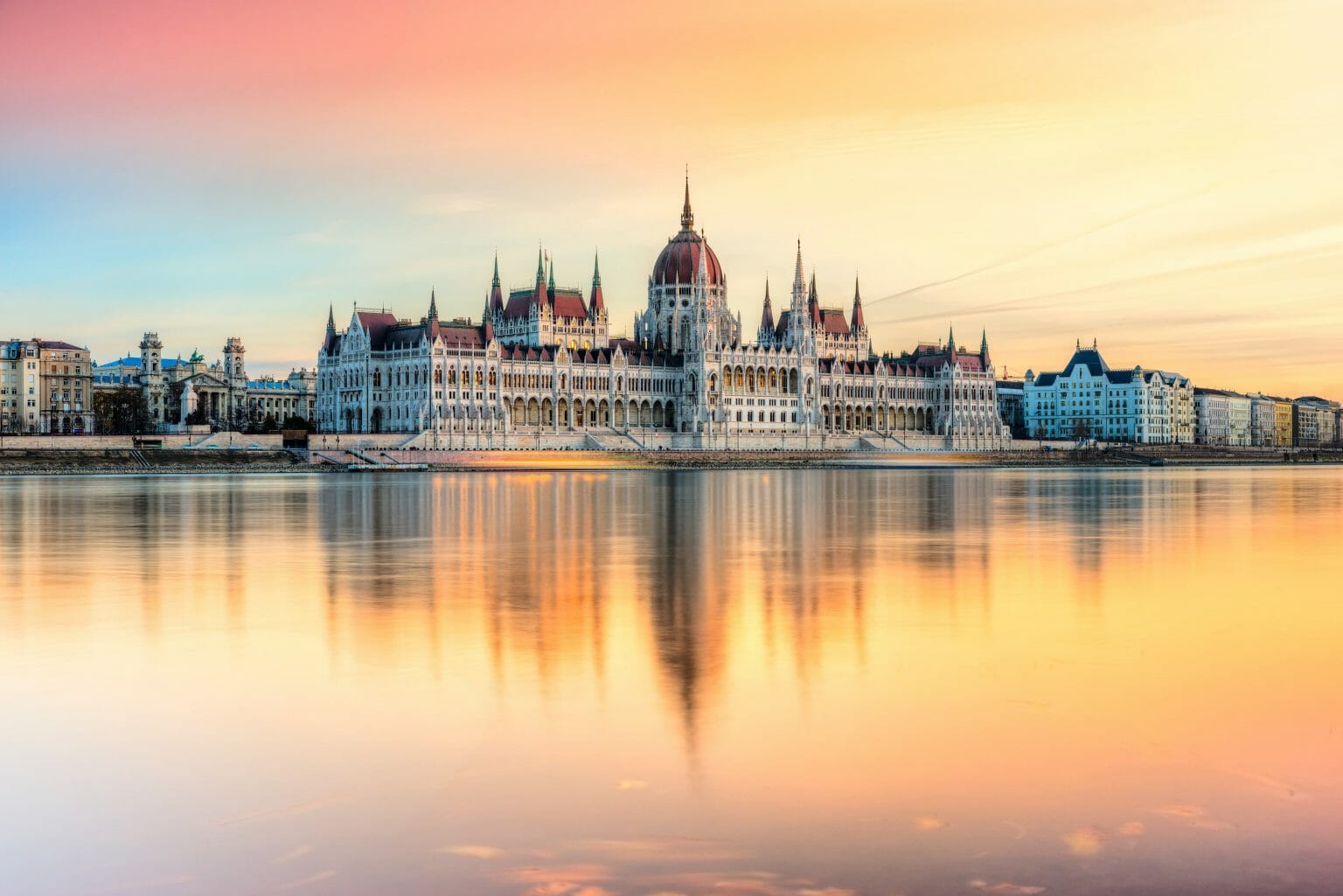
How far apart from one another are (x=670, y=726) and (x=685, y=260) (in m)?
139

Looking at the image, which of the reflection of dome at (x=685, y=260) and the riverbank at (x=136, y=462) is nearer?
the riverbank at (x=136, y=462)

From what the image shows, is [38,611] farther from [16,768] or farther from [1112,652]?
[1112,652]

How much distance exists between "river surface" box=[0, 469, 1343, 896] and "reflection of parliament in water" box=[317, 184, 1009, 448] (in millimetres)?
93311

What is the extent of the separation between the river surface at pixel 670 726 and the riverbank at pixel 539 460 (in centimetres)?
6583

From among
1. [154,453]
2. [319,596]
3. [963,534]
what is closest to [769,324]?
[154,453]

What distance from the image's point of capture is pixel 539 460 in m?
107

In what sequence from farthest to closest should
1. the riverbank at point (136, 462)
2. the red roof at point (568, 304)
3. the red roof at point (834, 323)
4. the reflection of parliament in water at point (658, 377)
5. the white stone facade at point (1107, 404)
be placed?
the white stone facade at point (1107, 404), the red roof at point (834, 323), the red roof at point (568, 304), the reflection of parliament in water at point (658, 377), the riverbank at point (136, 462)

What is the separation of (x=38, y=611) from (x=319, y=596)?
370 centimetres

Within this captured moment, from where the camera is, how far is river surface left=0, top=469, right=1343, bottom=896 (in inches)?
322

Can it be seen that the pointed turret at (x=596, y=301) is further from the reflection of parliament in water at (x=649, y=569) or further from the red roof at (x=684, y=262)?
the reflection of parliament in water at (x=649, y=569)

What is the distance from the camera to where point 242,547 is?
1156 inches

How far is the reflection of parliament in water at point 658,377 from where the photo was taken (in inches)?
4902

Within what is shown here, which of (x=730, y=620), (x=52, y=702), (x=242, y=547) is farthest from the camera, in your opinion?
(x=242, y=547)

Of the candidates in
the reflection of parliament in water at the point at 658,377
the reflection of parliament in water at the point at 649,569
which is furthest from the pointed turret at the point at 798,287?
the reflection of parliament in water at the point at 649,569
